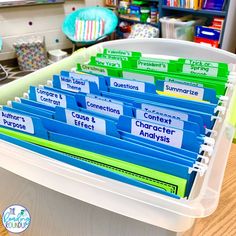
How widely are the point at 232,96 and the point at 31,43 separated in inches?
113

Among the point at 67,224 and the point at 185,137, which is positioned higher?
the point at 185,137

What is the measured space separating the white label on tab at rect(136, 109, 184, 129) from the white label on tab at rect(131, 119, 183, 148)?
0.03 m

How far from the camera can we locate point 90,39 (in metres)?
3.10

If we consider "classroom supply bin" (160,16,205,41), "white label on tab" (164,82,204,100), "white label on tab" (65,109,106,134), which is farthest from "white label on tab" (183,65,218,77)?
"classroom supply bin" (160,16,205,41)

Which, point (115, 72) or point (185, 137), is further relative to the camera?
point (115, 72)

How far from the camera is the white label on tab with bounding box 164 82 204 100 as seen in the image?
1.95ft

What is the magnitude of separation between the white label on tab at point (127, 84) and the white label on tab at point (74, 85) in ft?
0.22

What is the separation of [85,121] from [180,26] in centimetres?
247

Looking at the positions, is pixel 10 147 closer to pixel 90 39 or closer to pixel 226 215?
pixel 226 215

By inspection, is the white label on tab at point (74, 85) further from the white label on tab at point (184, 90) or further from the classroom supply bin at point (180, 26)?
the classroom supply bin at point (180, 26)

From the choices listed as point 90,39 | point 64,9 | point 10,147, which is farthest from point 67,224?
point 64,9

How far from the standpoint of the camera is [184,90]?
616mm

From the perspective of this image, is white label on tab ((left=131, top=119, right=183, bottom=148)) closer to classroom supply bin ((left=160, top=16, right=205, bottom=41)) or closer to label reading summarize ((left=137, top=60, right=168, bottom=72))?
label reading summarize ((left=137, top=60, right=168, bottom=72))

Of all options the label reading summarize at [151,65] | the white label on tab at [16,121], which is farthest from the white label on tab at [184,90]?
the white label on tab at [16,121]
